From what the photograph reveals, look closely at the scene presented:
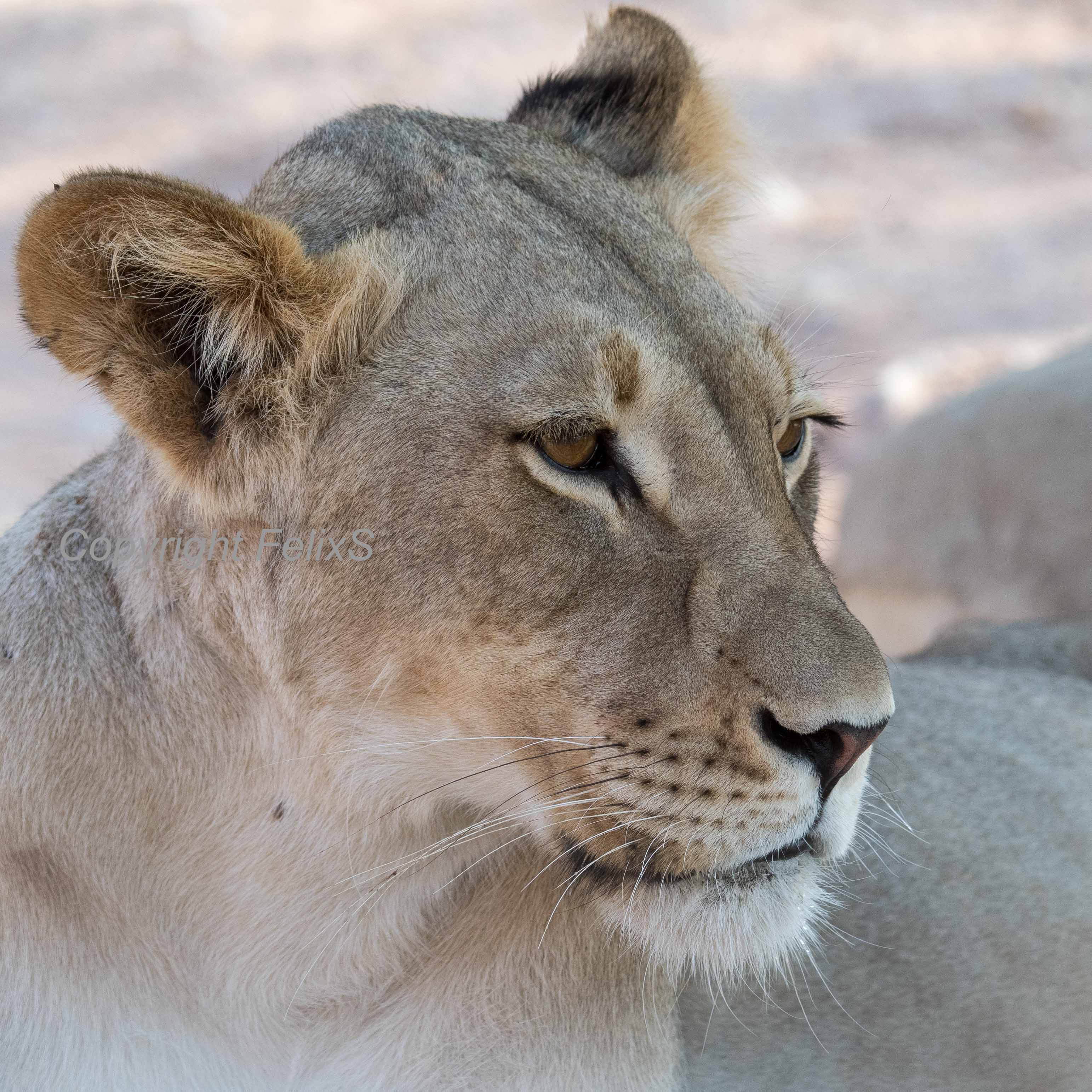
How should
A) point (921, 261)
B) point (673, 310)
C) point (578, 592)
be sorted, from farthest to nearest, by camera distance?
point (921, 261), point (673, 310), point (578, 592)

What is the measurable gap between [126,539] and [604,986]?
2.73ft

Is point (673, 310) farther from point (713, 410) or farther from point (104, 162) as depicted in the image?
point (104, 162)

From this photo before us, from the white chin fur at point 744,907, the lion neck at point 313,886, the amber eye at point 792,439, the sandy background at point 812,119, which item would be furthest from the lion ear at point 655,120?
the sandy background at point 812,119

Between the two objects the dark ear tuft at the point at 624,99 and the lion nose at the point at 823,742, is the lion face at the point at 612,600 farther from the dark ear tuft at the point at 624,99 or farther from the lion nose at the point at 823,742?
the dark ear tuft at the point at 624,99

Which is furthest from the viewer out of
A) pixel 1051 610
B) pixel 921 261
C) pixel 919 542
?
pixel 921 261

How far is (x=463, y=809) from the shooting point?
1801 mm

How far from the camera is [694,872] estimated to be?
5.25ft

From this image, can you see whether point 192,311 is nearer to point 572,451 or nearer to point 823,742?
point 572,451

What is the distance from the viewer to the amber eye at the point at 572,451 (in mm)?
1611

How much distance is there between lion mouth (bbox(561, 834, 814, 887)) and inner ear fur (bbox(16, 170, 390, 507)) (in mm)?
584

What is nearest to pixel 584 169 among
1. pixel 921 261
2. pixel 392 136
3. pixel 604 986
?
pixel 392 136

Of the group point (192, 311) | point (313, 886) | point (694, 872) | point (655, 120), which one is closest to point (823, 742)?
point (694, 872)

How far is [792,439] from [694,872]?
585 mm

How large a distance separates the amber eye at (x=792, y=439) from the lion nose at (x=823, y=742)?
443 mm
